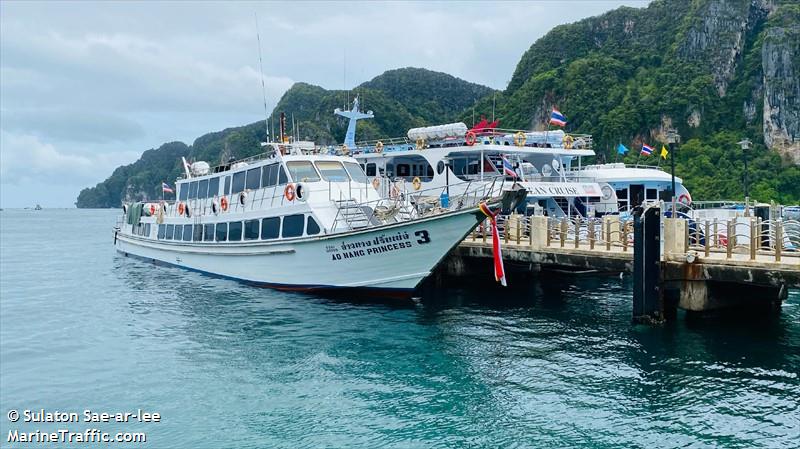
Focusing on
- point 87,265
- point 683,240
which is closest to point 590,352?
point 683,240

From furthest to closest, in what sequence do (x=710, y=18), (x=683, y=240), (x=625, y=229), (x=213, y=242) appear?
(x=710, y=18) < (x=213, y=242) < (x=625, y=229) < (x=683, y=240)

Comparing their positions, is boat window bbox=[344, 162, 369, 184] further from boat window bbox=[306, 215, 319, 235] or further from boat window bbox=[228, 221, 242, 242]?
boat window bbox=[228, 221, 242, 242]

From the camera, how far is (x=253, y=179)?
87.0 ft

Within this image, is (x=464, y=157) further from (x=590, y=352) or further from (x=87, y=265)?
(x=87, y=265)

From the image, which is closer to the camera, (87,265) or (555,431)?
(555,431)

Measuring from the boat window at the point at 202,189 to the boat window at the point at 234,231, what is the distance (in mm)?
4001

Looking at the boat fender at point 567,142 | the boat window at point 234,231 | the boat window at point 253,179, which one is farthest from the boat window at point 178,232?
the boat fender at point 567,142

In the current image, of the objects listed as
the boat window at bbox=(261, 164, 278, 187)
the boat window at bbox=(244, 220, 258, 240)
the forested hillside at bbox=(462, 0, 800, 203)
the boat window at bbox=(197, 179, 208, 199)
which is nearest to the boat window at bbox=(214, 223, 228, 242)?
the boat window at bbox=(244, 220, 258, 240)

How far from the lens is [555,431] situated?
11266 millimetres

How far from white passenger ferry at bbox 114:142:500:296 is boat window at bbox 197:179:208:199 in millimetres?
50

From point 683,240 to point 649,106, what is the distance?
2893 inches

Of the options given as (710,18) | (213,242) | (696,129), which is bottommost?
(213,242)

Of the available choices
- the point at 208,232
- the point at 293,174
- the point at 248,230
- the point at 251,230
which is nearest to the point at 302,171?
the point at 293,174

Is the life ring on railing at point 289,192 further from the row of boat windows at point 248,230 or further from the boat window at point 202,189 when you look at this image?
the boat window at point 202,189
